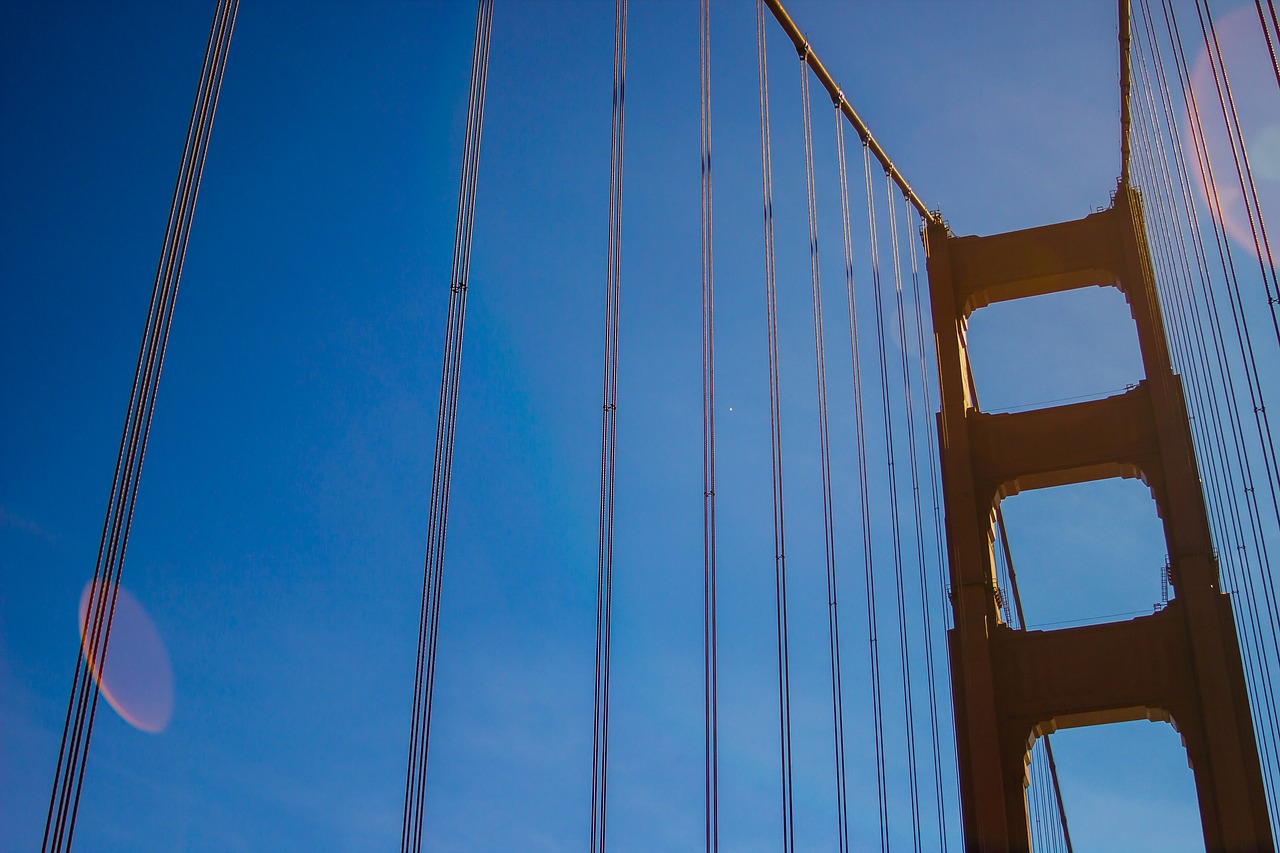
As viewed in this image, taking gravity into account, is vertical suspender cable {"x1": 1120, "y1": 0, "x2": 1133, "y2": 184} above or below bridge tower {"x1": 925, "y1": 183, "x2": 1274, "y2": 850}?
above

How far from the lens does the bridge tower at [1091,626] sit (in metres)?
12.1

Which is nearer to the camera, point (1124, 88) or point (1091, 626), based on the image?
point (1091, 626)

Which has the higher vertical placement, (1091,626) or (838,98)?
(838,98)

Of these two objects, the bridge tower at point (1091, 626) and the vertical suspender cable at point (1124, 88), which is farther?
the vertical suspender cable at point (1124, 88)

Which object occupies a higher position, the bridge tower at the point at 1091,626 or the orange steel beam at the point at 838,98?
the orange steel beam at the point at 838,98

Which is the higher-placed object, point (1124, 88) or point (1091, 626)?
point (1124, 88)

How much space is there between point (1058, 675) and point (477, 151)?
9020 mm

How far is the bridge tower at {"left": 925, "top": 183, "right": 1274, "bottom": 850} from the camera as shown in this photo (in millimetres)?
12125

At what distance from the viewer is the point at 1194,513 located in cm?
1281

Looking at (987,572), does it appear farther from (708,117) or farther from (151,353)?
(151,353)

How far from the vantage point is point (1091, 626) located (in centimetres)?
1323

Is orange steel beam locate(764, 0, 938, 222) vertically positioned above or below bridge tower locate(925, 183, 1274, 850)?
above

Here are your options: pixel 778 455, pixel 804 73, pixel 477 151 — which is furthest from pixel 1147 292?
pixel 477 151

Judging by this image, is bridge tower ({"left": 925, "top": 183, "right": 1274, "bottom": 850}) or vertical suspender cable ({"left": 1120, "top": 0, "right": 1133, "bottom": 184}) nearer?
bridge tower ({"left": 925, "top": 183, "right": 1274, "bottom": 850})
